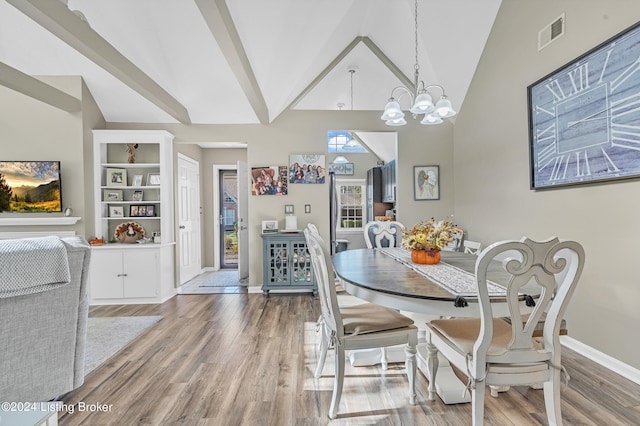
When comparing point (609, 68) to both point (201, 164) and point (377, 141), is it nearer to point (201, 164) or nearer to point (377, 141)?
point (377, 141)

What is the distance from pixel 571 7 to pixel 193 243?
572 cm

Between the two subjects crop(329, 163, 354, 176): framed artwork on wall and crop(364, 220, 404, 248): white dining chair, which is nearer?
crop(364, 220, 404, 248): white dining chair

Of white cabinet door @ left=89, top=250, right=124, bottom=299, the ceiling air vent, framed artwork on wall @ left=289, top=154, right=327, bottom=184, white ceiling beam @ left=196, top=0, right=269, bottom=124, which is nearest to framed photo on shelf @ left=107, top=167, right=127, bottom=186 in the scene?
white cabinet door @ left=89, top=250, right=124, bottom=299

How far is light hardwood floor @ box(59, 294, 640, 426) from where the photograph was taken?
1728 mm

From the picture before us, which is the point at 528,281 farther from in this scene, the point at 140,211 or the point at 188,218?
the point at 188,218

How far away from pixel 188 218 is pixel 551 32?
5.31 meters

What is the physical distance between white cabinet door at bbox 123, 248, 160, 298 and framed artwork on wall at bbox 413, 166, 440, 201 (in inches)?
147

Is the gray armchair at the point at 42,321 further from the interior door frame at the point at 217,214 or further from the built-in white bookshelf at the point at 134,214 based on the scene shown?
the interior door frame at the point at 217,214

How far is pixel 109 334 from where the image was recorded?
2.94 meters

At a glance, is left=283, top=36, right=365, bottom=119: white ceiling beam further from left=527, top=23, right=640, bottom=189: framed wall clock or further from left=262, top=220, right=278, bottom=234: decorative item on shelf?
left=527, top=23, right=640, bottom=189: framed wall clock

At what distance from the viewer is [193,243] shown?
218 inches

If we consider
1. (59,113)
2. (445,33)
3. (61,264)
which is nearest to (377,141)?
(445,33)

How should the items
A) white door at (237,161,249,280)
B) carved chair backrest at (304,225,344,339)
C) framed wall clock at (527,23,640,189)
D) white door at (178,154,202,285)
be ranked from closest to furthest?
1. carved chair backrest at (304,225,344,339)
2. framed wall clock at (527,23,640,189)
3. white door at (237,161,249,280)
4. white door at (178,154,202,285)

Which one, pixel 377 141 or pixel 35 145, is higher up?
pixel 377 141
